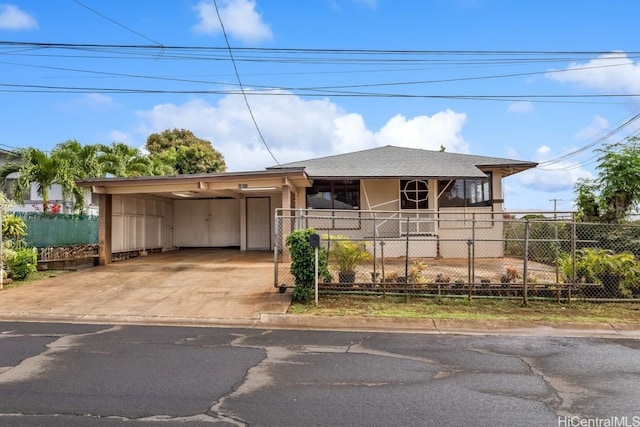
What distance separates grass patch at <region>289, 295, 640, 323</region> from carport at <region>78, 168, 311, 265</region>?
630cm

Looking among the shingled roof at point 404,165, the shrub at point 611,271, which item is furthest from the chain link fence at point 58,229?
the shrub at point 611,271

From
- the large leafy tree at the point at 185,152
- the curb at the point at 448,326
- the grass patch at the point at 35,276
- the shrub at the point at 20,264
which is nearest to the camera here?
the curb at the point at 448,326

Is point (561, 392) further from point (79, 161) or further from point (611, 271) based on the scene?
point (79, 161)

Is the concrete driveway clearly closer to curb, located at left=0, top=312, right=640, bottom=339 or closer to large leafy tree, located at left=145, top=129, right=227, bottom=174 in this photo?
curb, located at left=0, top=312, right=640, bottom=339

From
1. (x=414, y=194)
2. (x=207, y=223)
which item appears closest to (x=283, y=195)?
(x=414, y=194)

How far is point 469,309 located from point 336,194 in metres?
10.2

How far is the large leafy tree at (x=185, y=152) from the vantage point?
39.0 meters

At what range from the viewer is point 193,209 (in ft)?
79.5

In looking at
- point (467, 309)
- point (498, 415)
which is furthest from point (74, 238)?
point (498, 415)

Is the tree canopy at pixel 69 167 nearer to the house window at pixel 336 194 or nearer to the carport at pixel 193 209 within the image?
the carport at pixel 193 209

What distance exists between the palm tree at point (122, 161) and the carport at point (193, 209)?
2112 mm

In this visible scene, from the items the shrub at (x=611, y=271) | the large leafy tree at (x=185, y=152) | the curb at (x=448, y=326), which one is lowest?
the curb at (x=448, y=326)

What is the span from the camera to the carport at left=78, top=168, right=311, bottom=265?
16.3 m

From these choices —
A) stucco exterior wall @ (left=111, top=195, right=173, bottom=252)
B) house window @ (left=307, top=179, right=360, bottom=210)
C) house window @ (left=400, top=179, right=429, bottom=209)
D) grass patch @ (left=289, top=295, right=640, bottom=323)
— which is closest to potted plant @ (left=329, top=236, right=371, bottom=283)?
grass patch @ (left=289, top=295, right=640, bottom=323)
